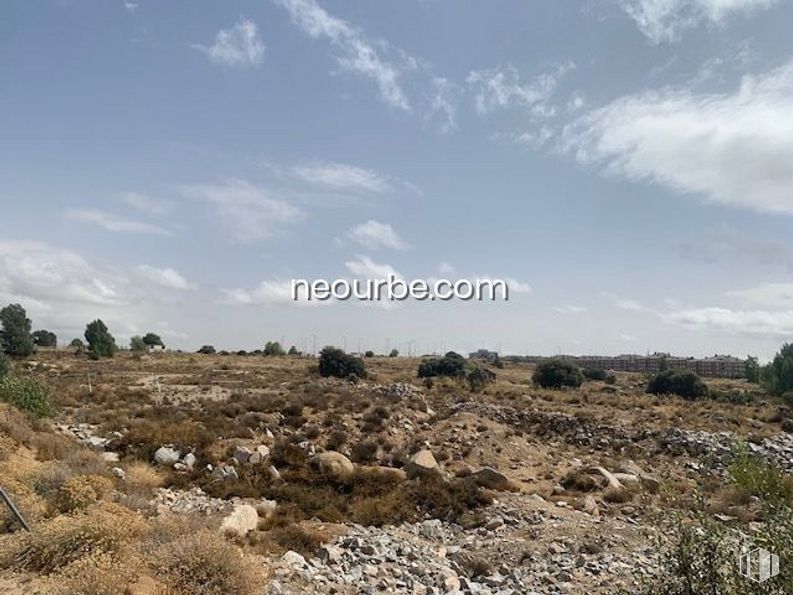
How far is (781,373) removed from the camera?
43312 mm

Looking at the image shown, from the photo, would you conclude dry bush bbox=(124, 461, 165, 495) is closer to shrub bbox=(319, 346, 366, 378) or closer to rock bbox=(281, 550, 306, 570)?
rock bbox=(281, 550, 306, 570)

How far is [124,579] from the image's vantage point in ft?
21.4

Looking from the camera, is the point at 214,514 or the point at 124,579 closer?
the point at 124,579

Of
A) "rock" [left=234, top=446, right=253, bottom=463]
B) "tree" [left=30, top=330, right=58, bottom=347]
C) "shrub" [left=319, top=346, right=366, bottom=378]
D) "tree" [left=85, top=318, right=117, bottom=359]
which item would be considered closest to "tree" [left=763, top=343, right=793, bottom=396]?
"shrub" [left=319, top=346, right=366, bottom=378]

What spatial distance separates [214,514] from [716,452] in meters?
18.8

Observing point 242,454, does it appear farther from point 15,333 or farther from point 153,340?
point 153,340

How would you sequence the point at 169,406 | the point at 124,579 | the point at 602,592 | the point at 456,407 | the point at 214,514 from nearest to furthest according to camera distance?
the point at 124,579, the point at 602,592, the point at 214,514, the point at 169,406, the point at 456,407

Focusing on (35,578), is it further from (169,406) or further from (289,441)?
(169,406)

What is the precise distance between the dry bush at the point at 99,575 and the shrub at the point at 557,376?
37989 millimetres

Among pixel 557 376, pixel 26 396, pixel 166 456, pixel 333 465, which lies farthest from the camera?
pixel 557 376

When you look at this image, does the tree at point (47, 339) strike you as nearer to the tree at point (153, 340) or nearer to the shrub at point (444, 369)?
the tree at point (153, 340)

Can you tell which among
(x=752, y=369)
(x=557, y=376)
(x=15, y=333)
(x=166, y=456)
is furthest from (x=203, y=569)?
(x=752, y=369)

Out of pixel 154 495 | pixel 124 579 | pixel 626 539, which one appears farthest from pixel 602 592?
pixel 154 495

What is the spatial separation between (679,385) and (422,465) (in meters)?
30.5
